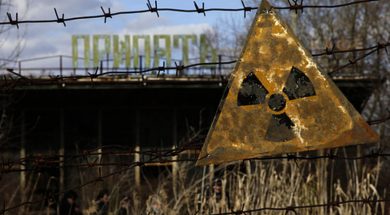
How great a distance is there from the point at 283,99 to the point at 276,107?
0.05 metres

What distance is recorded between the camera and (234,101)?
10.4ft

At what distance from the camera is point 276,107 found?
3.12 meters

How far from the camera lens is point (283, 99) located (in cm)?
312

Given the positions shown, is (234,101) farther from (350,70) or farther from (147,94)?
(350,70)

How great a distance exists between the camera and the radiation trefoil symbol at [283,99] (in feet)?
10.2

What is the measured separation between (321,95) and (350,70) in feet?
45.0

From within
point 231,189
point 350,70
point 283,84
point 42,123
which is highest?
point 350,70

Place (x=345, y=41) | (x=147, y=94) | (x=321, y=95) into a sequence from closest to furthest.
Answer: (x=321, y=95), (x=147, y=94), (x=345, y=41)

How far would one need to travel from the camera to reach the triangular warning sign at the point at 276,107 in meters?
3.08

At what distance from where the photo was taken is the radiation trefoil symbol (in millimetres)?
3107

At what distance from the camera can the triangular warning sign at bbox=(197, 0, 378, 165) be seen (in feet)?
10.1

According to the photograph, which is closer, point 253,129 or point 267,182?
point 253,129

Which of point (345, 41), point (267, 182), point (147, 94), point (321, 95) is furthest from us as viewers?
point (345, 41)

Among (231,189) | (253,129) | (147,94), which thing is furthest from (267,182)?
(147,94)
